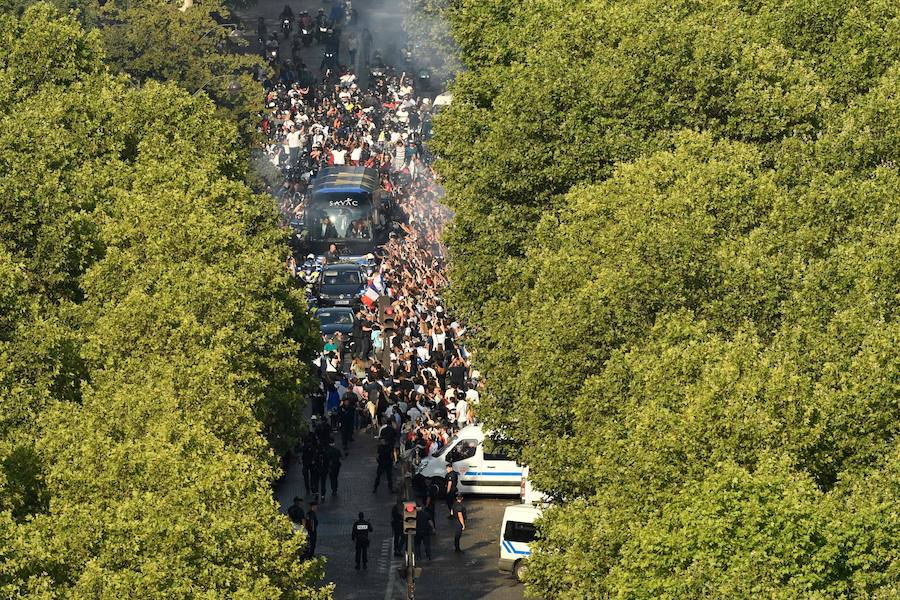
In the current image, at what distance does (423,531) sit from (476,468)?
5.94 metres

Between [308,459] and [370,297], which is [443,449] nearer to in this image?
[308,459]

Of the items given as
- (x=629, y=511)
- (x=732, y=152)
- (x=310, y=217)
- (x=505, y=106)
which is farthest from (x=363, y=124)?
(x=629, y=511)

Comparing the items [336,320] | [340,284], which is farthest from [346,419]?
[340,284]

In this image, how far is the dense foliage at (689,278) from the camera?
40.1m

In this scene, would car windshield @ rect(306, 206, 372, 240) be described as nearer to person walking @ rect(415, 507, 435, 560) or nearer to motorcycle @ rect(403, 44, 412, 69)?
motorcycle @ rect(403, 44, 412, 69)

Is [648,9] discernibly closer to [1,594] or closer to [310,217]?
[1,594]

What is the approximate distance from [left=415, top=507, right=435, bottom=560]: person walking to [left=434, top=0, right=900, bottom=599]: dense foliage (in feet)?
10.2

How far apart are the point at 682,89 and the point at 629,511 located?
1885cm

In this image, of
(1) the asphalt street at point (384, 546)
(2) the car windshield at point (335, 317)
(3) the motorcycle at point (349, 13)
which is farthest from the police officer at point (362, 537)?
(3) the motorcycle at point (349, 13)

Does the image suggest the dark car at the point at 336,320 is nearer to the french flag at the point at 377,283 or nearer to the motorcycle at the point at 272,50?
the french flag at the point at 377,283

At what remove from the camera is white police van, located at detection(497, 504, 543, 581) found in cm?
5644

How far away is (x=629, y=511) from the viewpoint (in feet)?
142

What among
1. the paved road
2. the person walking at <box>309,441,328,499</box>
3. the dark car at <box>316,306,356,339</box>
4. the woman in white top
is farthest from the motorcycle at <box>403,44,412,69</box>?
the person walking at <box>309,441,328,499</box>

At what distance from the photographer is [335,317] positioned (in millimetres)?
80875
